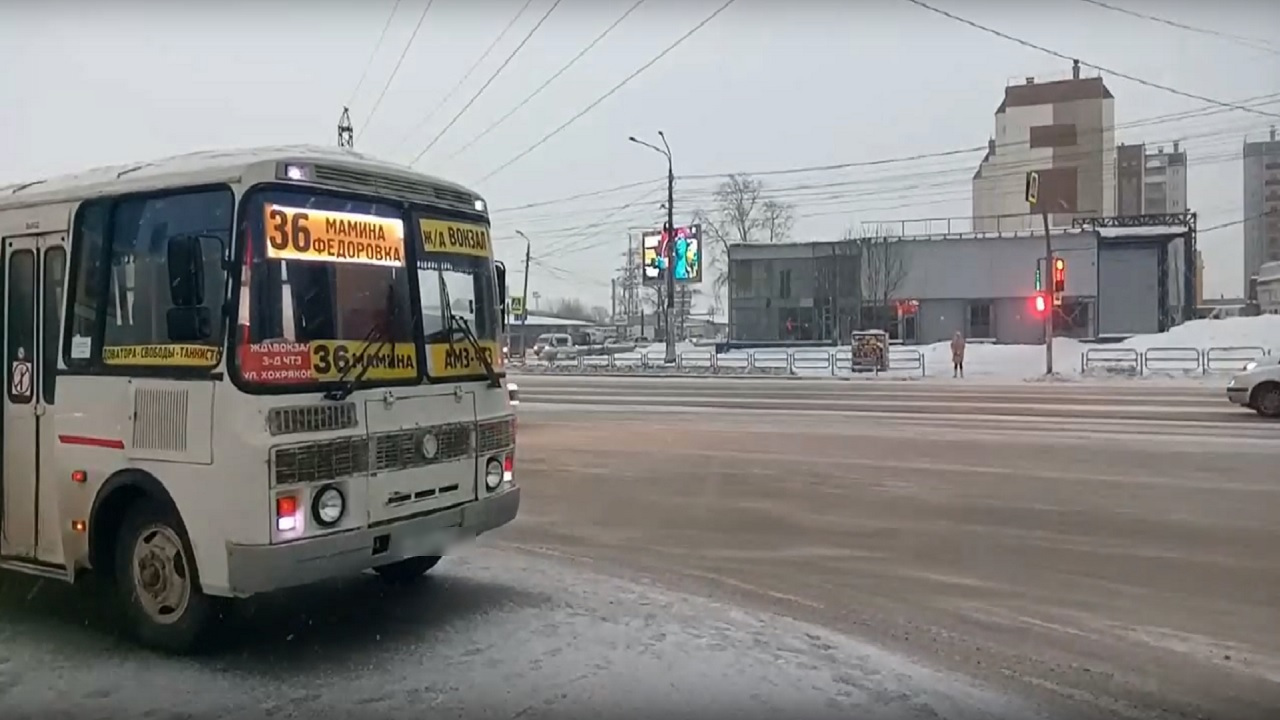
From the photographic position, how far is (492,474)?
699cm

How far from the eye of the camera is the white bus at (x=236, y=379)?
5613mm

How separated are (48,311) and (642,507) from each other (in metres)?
6.18

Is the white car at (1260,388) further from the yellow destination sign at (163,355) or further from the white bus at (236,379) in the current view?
the yellow destination sign at (163,355)

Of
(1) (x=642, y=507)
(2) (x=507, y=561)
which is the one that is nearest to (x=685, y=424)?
(1) (x=642, y=507)

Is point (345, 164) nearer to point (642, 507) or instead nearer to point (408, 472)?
point (408, 472)

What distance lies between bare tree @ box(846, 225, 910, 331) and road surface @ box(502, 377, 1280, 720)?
43148 millimetres

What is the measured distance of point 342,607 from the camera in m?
6.90

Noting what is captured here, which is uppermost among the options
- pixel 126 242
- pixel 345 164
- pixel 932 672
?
pixel 345 164

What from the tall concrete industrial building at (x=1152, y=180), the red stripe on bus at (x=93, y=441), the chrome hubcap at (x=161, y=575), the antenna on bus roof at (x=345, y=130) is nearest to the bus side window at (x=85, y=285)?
the red stripe on bus at (x=93, y=441)

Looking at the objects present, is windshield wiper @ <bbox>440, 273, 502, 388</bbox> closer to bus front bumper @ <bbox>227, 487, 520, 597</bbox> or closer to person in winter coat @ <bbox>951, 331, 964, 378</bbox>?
bus front bumper @ <bbox>227, 487, 520, 597</bbox>

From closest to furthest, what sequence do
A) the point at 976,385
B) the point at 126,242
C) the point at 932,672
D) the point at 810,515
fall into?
the point at 932,672
the point at 126,242
the point at 810,515
the point at 976,385

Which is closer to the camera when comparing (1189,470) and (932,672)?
(932,672)

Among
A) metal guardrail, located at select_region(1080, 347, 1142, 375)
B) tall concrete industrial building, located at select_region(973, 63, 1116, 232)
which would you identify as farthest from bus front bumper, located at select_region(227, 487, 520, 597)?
tall concrete industrial building, located at select_region(973, 63, 1116, 232)

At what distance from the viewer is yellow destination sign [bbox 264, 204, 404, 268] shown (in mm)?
5762
